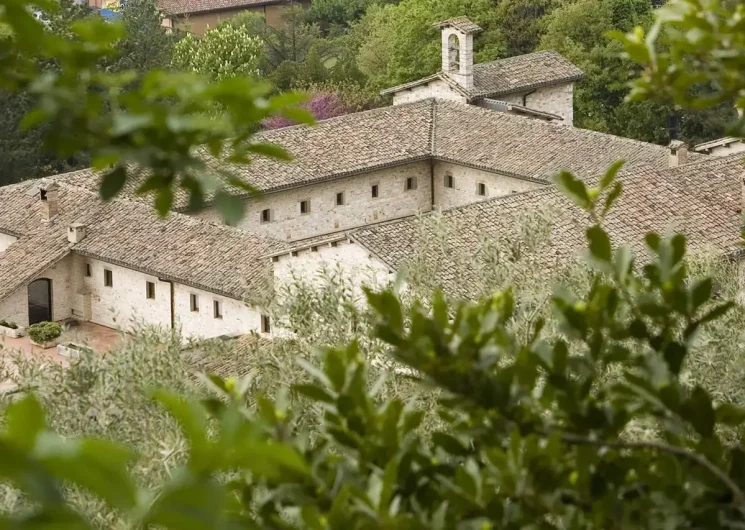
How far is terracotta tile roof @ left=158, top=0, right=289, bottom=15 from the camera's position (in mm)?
66625

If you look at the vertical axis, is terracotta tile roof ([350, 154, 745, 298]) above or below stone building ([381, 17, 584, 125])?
above

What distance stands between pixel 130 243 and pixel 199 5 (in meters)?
41.7

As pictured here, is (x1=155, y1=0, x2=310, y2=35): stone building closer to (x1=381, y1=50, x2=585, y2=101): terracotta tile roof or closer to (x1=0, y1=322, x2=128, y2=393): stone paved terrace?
(x1=381, y1=50, x2=585, y2=101): terracotta tile roof

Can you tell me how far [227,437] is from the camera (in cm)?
310

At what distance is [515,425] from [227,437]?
207 centimetres

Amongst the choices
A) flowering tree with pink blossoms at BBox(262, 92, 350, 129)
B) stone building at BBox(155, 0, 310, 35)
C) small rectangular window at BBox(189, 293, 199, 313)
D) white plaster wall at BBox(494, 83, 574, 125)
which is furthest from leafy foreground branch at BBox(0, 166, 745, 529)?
stone building at BBox(155, 0, 310, 35)

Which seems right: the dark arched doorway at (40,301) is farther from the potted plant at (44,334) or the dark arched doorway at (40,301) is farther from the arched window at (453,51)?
the arched window at (453,51)

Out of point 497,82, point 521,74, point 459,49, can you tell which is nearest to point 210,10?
point 521,74

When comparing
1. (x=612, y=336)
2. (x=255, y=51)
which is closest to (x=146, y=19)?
(x=255, y=51)

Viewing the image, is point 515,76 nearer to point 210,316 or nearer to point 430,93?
point 430,93

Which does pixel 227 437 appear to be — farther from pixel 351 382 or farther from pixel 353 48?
pixel 353 48

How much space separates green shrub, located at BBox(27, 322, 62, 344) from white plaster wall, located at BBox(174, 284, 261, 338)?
2167mm

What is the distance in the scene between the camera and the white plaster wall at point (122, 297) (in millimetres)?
28734

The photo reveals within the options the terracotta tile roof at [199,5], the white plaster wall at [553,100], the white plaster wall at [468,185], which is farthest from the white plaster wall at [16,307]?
the terracotta tile roof at [199,5]
